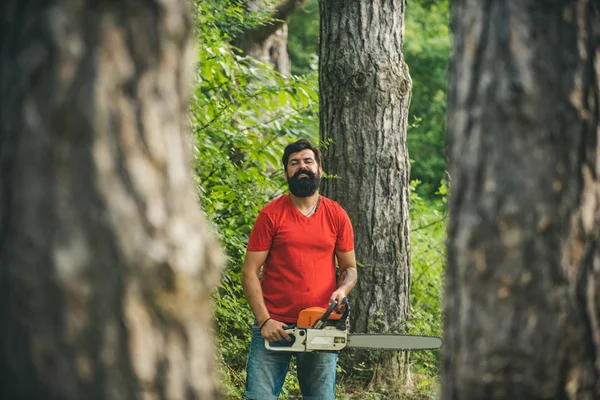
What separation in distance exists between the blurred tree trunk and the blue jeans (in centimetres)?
686

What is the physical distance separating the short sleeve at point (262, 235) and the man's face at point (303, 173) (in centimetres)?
29

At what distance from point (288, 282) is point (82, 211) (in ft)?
9.51

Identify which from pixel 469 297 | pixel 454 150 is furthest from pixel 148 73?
pixel 469 297

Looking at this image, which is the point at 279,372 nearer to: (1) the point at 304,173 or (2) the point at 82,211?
(1) the point at 304,173

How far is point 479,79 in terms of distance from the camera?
266cm

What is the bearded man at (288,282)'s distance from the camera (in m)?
4.97

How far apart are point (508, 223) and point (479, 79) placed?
0.50 m

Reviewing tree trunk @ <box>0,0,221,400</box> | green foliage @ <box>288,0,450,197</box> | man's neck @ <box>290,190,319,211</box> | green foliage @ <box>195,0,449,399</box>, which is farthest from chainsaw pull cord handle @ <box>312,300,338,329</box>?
green foliage @ <box>288,0,450,197</box>

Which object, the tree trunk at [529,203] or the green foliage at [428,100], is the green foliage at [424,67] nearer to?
the green foliage at [428,100]

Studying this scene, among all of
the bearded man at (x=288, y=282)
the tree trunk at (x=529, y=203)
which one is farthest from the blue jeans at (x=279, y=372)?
the tree trunk at (x=529, y=203)

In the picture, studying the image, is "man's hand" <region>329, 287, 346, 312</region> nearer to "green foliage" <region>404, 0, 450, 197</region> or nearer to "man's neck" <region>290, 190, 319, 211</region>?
"man's neck" <region>290, 190, 319, 211</region>

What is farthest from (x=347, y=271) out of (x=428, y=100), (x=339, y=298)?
(x=428, y=100)

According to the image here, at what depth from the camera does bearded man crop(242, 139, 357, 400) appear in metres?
4.97

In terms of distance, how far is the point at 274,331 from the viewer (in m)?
4.83
